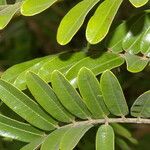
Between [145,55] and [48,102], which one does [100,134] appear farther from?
[145,55]

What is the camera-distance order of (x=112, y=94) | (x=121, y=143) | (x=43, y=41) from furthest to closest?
(x=43, y=41) → (x=121, y=143) → (x=112, y=94)

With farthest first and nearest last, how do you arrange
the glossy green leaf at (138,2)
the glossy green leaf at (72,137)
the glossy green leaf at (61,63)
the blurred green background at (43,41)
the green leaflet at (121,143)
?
the blurred green background at (43,41)
the green leaflet at (121,143)
the glossy green leaf at (61,63)
the glossy green leaf at (72,137)
the glossy green leaf at (138,2)

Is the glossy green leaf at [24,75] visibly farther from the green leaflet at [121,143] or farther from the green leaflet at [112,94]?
the green leaflet at [121,143]

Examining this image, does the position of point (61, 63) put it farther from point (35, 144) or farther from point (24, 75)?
point (35, 144)

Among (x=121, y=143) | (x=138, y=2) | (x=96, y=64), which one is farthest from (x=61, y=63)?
(x=121, y=143)

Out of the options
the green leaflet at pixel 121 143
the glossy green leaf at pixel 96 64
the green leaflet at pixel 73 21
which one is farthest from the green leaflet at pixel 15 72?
the green leaflet at pixel 121 143

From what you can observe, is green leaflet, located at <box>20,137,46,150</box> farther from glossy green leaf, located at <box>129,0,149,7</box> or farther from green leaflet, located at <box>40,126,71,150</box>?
glossy green leaf, located at <box>129,0,149,7</box>
